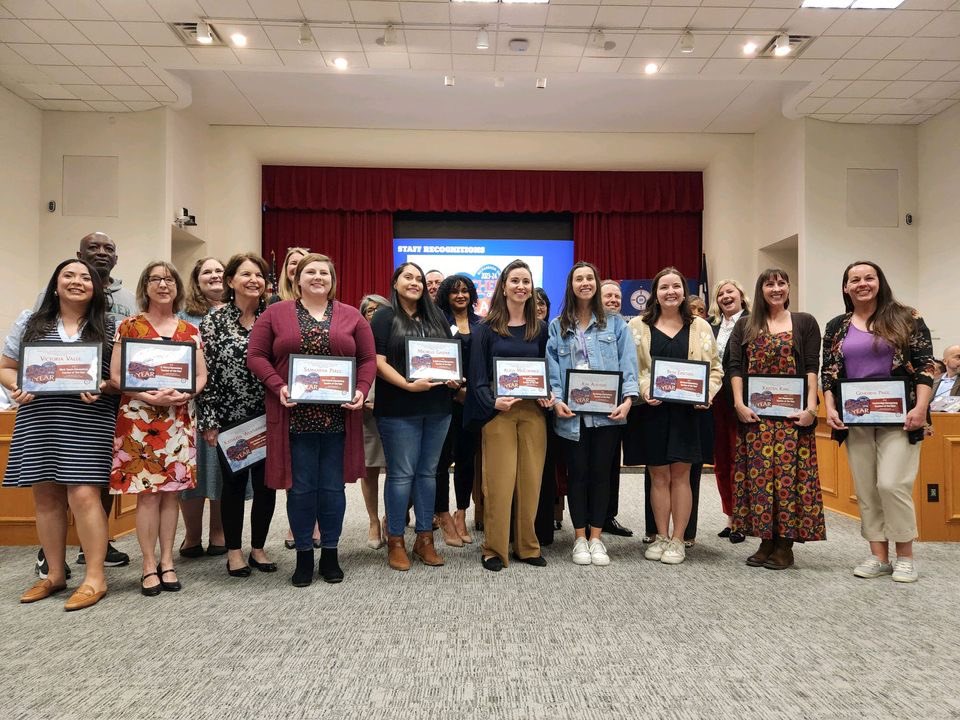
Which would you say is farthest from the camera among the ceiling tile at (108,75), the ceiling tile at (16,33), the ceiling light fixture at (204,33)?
the ceiling tile at (108,75)

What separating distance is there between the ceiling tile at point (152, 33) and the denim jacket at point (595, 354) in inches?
191

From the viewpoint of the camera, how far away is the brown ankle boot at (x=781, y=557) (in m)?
3.11

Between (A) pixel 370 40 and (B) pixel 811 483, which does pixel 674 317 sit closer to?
(B) pixel 811 483

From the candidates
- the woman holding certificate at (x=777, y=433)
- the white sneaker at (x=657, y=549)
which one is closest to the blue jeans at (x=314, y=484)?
the white sneaker at (x=657, y=549)

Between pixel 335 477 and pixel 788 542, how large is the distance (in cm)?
222

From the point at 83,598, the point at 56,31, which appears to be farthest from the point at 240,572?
the point at 56,31

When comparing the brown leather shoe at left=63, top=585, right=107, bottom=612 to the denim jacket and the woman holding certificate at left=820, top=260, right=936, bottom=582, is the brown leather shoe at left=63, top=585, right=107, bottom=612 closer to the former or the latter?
the denim jacket

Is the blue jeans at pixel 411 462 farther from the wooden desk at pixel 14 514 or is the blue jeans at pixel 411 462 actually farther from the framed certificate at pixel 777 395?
the wooden desk at pixel 14 514

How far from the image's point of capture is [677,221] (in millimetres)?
8828

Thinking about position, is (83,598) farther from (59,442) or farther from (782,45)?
(782,45)

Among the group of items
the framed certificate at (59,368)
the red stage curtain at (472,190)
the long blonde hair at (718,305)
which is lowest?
the framed certificate at (59,368)

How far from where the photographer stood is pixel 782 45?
5.76m

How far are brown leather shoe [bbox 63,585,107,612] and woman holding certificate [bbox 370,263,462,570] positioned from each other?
1.25 meters

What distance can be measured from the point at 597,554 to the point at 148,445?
215 cm
